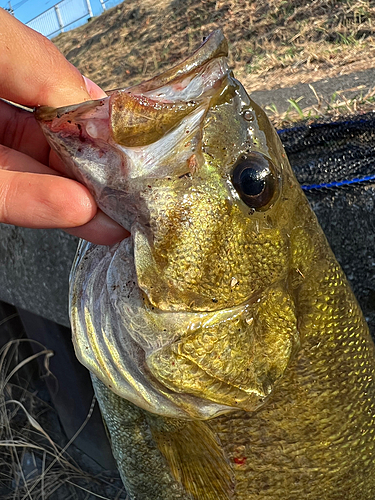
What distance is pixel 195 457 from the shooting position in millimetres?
1312

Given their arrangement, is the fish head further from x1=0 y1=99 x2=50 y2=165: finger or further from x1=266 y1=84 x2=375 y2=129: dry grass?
x1=266 y1=84 x2=375 y2=129: dry grass

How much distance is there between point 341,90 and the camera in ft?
11.0

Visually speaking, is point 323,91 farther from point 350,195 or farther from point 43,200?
point 43,200

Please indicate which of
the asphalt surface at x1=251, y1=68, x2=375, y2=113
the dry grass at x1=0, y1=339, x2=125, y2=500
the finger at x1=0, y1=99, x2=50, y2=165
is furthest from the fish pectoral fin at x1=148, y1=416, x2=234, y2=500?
the asphalt surface at x1=251, y1=68, x2=375, y2=113

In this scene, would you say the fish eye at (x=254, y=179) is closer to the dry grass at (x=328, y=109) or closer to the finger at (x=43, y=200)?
the finger at (x=43, y=200)

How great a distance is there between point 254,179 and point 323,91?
281 cm

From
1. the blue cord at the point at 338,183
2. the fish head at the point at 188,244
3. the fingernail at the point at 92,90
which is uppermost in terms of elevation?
the fingernail at the point at 92,90

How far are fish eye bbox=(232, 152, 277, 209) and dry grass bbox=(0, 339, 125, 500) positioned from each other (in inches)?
90.3

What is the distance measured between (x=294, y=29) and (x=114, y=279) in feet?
20.4

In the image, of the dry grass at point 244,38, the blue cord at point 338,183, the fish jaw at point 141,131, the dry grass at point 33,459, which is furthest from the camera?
the dry grass at point 244,38

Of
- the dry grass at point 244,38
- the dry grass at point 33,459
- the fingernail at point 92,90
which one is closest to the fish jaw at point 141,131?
the fingernail at point 92,90

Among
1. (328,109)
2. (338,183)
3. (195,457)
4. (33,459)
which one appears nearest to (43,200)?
(195,457)

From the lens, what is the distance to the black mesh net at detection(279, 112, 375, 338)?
1.73 m

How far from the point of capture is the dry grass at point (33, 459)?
3.18 m
